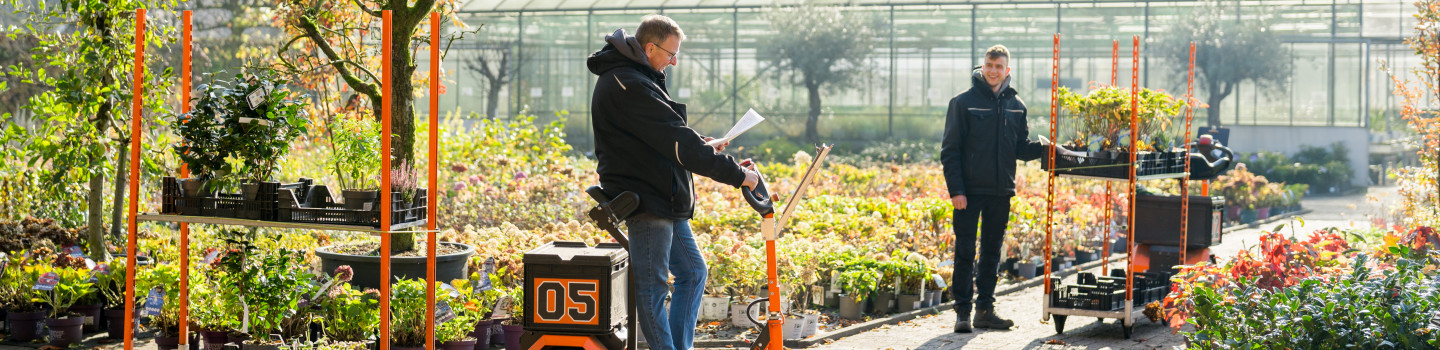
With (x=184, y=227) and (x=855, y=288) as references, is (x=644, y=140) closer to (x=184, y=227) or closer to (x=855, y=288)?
(x=184, y=227)

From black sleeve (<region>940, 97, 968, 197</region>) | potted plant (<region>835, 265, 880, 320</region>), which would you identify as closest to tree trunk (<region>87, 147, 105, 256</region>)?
potted plant (<region>835, 265, 880, 320</region>)

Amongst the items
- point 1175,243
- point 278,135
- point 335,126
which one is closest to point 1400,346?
point 1175,243

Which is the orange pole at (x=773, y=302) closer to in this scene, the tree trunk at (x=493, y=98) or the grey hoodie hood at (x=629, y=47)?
the grey hoodie hood at (x=629, y=47)

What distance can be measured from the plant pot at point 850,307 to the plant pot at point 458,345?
2114mm

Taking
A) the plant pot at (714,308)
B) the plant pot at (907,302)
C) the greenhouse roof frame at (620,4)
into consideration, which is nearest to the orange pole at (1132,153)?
the plant pot at (907,302)

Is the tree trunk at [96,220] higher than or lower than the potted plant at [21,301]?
higher

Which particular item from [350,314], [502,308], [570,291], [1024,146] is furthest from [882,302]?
[570,291]

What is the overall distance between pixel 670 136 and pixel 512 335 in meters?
1.83

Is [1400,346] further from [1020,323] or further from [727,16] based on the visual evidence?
[727,16]

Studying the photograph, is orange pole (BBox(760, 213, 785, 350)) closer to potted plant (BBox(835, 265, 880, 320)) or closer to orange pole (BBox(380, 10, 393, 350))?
orange pole (BBox(380, 10, 393, 350))

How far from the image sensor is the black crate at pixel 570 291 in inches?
147

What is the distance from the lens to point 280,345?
4477 millimetres

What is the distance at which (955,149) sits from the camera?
5676mm

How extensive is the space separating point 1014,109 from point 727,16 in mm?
14974
